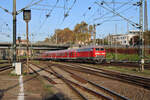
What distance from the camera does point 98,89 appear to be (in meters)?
11.1

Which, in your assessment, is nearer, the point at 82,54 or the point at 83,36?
the point at 82,54

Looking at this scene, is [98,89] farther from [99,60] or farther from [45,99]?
[99,60]

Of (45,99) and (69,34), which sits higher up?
(69,34)

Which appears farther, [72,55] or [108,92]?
[72,55]

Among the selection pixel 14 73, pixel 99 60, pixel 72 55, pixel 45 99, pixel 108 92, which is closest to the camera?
pixel 45 99

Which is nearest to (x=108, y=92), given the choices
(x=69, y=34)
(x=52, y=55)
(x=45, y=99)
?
(x=45, y=99)

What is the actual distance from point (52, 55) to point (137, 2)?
44680mm

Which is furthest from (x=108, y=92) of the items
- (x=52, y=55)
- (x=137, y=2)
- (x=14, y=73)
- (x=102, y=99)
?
(x=52, y=55)

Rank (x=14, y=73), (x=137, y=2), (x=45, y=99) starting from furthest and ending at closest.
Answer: (x=137, y=2) < (x=14, y=73) < (x=45, y=99)

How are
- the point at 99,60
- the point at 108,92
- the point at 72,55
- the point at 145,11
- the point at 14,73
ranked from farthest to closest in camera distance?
the point at 72,55, the point at 145,11, the point at 99,60, the point at 14,73, the point at 108,92

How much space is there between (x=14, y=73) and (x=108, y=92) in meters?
10.0

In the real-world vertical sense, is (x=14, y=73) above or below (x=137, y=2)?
below

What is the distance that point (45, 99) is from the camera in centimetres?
827

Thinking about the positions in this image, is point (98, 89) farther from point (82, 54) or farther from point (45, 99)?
point (82, 54)
